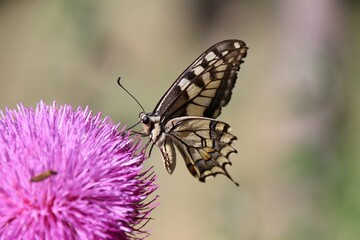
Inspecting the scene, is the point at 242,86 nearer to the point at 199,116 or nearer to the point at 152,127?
the point at 199,116

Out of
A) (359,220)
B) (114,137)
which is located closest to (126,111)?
(359,220)

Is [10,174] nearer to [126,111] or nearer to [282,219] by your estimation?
[126,111]

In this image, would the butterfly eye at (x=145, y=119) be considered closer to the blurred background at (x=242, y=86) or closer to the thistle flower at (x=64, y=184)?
the thistle flower at (x=64, y=184)

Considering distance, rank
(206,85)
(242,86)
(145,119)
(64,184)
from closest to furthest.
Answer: (64,184) < (145,119) < (206,85) < (242,86)

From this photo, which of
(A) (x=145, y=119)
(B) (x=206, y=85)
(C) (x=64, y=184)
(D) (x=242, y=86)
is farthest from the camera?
(D) (x=242, y=86)

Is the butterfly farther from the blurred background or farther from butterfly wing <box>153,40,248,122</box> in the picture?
the blurred background

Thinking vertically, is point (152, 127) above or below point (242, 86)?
below

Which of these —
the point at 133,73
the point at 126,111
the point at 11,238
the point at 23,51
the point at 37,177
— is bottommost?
the point at 11,238

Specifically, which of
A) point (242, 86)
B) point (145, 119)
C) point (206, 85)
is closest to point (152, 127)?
point (145, 119)
